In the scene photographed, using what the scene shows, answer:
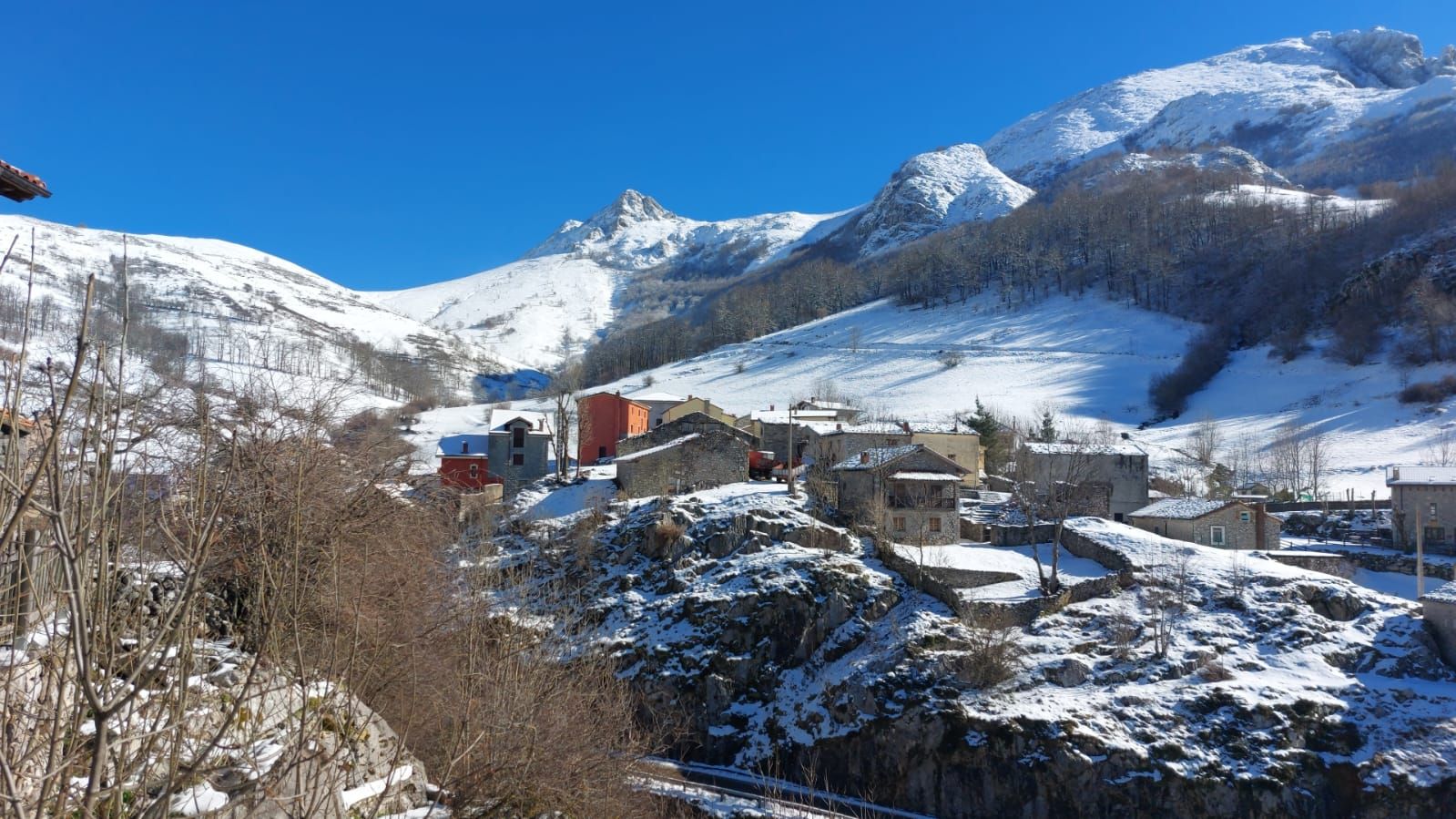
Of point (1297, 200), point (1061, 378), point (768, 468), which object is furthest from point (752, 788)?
point (1297, 200)

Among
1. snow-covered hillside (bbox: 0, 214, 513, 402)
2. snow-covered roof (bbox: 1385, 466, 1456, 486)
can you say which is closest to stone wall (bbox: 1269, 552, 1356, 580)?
snow-covered roof (bbox: 1385, 466, 1456, 486)

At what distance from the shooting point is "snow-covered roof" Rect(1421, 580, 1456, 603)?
81.0 ft

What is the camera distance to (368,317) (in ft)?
589

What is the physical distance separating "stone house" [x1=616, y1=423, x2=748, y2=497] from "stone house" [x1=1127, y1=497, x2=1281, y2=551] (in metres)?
18.8

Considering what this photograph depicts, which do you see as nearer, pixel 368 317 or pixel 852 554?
pixel 852 554

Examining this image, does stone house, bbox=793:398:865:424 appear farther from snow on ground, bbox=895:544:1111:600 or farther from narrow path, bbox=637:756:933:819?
narrow path, bbox=637:756:933:819

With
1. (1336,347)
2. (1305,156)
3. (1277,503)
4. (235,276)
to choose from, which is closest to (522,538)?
(1277,503)

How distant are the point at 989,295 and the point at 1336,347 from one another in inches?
1469

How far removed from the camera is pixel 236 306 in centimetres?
15062

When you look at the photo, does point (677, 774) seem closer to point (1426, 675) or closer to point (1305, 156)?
point (1426, 675)

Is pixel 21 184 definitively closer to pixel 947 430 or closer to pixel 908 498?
pixel 908 498

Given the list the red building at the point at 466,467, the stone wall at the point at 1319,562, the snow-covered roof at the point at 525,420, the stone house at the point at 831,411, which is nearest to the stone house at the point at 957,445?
the stone house at the point at 831,411

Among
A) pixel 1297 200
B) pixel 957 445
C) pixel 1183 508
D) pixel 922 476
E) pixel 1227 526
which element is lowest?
pixel 1227 526

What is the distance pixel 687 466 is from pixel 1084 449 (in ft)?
65.2
